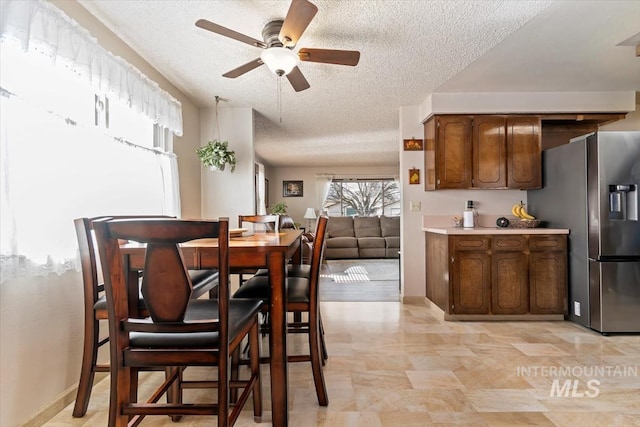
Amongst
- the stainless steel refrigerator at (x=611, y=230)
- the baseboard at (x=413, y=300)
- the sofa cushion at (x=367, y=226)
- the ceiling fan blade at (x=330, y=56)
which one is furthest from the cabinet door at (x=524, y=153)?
the sofa cushion at (x=367, y=226)

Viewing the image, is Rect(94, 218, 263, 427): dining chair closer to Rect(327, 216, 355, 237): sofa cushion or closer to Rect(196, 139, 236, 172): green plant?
Rect(196, 139, 236, 172): green plant

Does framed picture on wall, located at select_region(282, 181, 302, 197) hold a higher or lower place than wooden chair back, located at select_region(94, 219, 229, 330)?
higher

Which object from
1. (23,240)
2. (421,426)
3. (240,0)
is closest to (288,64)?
(240,0)

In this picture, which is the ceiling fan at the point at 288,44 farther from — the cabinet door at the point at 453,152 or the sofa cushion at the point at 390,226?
the sofa cushion at the point at 390,226

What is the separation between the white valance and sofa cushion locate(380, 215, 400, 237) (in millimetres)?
5964

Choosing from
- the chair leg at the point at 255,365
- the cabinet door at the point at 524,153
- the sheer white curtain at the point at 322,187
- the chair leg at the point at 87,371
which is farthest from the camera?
the sheer white curtain at the point at 322,187

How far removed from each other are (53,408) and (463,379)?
2.25 meters

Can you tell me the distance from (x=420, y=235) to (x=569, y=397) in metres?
2.16

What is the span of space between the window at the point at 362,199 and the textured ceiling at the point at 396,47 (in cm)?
454

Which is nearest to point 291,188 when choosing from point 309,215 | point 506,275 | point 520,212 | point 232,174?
point 309,215

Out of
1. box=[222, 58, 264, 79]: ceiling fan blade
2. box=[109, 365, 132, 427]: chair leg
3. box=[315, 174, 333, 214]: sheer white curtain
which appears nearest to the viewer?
box=[109, 365, 132, 427]: chair leg

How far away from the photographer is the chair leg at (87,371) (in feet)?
5.51

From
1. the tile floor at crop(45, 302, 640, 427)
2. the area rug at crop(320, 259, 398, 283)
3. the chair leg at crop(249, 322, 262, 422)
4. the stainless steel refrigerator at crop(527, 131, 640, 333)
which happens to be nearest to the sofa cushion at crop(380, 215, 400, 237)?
the area rug at crop(320, 259, 398, 283)

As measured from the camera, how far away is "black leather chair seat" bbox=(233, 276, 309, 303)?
180 centimetres
